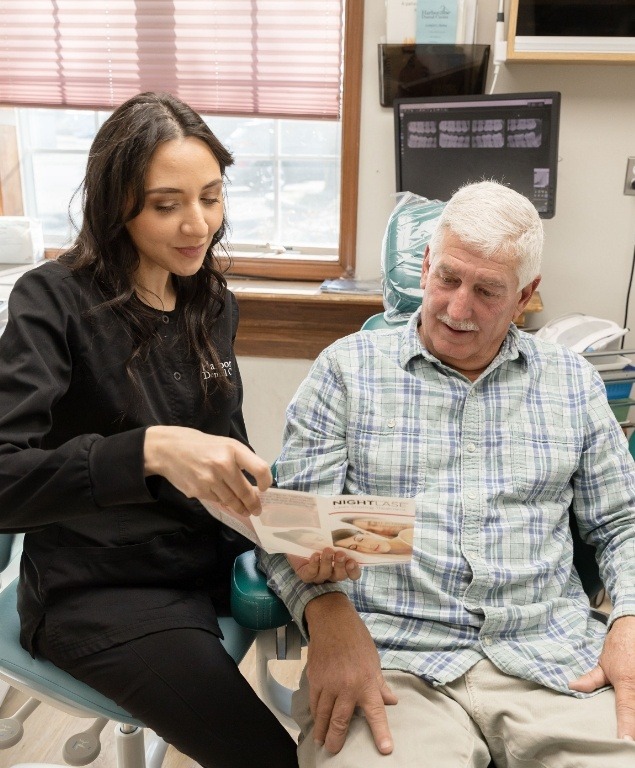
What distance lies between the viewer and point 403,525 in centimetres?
107

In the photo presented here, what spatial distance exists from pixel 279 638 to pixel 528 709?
423 millimetres

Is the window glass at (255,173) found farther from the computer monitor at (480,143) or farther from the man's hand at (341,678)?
the man's hand at (341,678)

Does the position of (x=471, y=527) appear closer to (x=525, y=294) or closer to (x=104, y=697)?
(x=525, y=294)

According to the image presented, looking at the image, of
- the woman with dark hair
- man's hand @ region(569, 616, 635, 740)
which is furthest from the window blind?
man's hand @ region(569, 616, 635, 740)

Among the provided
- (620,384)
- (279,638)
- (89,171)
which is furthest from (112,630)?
(620,384)

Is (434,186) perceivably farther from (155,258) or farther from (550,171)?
(155,258)

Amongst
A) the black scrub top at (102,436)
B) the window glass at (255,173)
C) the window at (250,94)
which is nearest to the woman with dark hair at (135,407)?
the black scrub top at (102,436)

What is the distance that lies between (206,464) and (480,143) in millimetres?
1773

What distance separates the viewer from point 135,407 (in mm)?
1312

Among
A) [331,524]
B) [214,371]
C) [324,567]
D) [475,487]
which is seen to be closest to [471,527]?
[475,487]

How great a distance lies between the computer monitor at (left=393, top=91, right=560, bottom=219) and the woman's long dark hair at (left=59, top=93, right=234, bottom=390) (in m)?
1.17

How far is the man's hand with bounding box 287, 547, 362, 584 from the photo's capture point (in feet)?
4.05

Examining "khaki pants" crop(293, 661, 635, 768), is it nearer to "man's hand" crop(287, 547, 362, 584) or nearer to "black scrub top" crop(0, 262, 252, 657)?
"man's hand" crop(287, 547, 362, 584)

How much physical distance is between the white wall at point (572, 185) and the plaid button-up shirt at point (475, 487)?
1315mm
